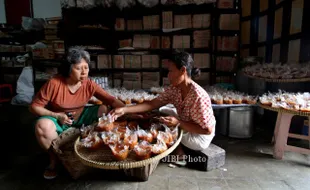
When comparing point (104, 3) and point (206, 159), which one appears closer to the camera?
point (206, 159)

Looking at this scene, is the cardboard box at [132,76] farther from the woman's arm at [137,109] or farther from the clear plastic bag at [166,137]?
the clear plastic bag at [166,137]

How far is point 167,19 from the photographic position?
518 centimetres

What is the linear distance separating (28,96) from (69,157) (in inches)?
175

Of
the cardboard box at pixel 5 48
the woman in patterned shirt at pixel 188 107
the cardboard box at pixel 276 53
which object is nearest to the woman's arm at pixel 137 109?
the woman in patterned shirt at pixel 188 107

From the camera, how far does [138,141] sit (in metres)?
1.78

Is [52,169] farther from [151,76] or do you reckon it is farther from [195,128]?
[151,76]

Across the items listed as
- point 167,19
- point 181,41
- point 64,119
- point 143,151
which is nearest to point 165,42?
point 181,41

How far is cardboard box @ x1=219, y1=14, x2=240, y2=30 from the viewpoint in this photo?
5164 mm

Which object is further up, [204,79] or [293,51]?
[293,51]

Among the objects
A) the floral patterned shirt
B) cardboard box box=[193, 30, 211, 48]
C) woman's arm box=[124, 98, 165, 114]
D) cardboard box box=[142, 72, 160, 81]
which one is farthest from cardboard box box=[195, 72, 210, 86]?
the floral patterned shirt

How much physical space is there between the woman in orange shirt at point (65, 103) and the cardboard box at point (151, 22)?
3.15m

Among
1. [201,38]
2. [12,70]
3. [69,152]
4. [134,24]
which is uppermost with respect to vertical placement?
[134,24]

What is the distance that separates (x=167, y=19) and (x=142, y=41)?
779 mm

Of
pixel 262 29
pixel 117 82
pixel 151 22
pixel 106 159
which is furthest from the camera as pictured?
pixel 117 82
